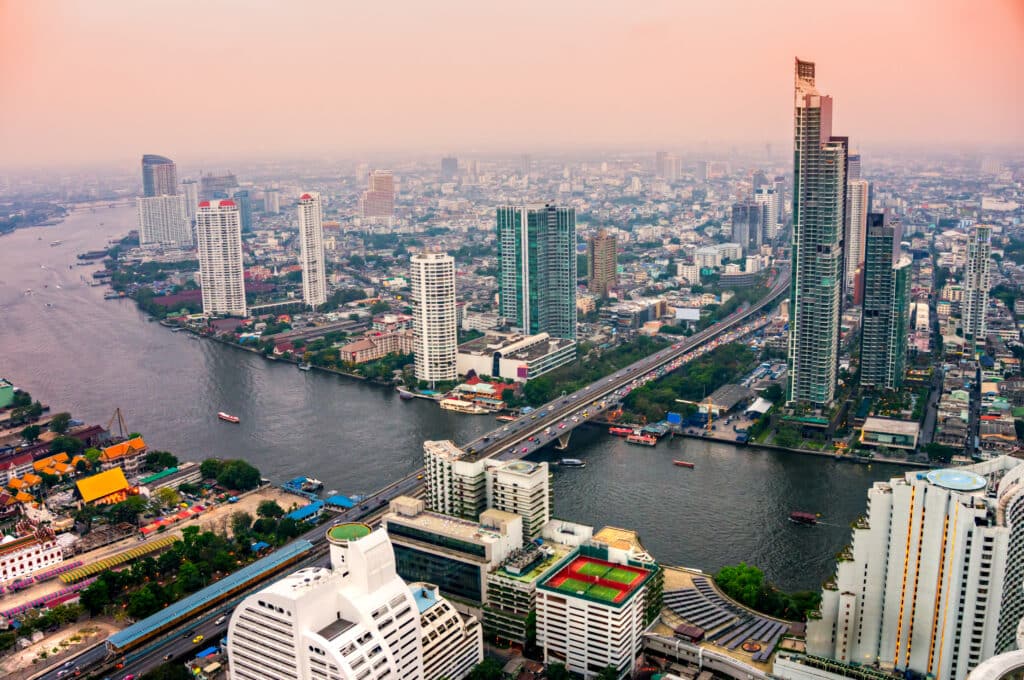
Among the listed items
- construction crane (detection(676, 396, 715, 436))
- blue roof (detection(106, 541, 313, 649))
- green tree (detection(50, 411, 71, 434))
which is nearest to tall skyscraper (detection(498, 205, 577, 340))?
construction crane (detection(676, 396, 715, 436))

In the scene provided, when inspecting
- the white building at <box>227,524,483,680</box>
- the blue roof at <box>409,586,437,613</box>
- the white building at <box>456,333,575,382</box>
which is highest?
the white building at <box>227,524,483,680</box>

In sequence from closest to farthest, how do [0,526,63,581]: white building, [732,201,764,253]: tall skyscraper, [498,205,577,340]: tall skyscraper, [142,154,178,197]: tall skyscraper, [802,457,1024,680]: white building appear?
[802,457,1024,680]: white building
[0,526,63,581]: white building
[498,205,577,340]: tall skyscraper
[732,201,764,253]: tall skyscraper
[142,154,178,197]: tall skyscraper

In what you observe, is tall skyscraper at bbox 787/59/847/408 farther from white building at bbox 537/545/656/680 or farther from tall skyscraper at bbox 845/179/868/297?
tall skyscraper at bbox 845/179/868/297

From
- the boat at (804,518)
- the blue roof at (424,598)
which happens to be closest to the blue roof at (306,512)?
the blue roof at (424,598)

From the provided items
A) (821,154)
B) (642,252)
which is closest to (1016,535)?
(821,154)

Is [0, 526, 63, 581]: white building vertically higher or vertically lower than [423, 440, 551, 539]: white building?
lower

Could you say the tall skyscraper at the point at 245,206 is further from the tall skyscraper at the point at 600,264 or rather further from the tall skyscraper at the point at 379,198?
the tall skyscraper at the point at 600,264
